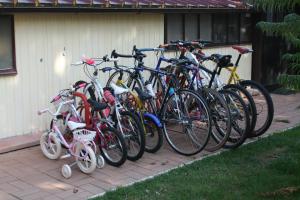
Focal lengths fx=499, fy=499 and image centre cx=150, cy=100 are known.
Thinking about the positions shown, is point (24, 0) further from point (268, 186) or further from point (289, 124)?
point (289, 124)

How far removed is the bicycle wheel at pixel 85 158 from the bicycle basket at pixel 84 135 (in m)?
0.08

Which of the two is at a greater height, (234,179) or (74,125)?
(74,125)

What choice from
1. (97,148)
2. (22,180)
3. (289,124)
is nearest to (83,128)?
(97,148)

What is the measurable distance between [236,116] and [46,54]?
9.52ft

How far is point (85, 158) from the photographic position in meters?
5.89

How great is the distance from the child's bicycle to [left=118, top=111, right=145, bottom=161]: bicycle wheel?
581 millimetres

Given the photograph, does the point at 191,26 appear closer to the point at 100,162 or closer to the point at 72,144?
the point at 100,162

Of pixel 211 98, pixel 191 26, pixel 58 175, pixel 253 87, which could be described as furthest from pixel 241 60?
pixel 58 175

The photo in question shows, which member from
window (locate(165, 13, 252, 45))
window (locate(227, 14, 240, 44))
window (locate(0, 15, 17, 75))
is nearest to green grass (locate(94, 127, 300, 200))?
window (locate(0, 15, 17, 75))

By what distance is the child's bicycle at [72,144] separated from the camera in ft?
19.2

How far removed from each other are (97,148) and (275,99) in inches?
246

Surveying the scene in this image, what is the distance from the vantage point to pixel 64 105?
6.64 m

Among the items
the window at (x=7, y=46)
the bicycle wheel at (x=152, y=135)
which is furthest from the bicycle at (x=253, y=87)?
the window at (x=7, y=46)

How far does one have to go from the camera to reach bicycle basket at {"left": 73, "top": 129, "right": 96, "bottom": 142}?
231 inches
